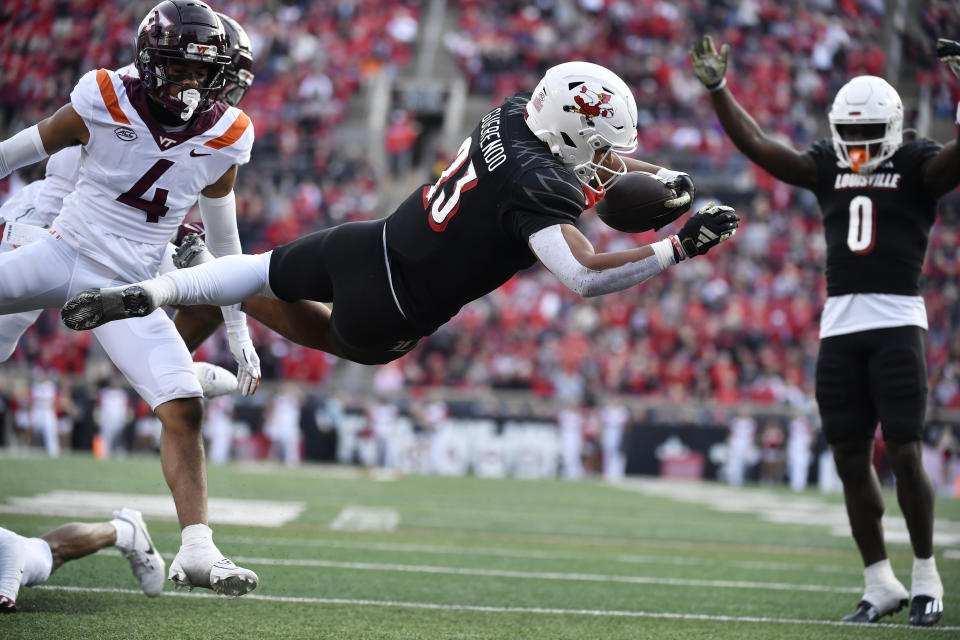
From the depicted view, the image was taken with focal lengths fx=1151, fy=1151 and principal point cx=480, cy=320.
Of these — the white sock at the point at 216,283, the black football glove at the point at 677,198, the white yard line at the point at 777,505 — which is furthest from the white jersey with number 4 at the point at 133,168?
the white yard line at the point at 777,505

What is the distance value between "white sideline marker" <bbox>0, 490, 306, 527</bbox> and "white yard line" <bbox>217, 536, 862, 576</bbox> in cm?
80

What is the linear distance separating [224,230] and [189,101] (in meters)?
0.63

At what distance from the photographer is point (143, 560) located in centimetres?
440

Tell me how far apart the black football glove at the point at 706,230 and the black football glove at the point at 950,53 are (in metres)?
1.40

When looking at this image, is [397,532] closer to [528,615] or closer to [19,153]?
[528,615]

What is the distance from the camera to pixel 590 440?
17422mm

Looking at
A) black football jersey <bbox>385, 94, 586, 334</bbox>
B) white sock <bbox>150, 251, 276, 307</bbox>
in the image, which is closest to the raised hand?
black football jersey <bbox>385, 94, 586, 334</bbox>

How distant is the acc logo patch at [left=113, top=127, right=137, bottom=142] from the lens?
13.3 feet

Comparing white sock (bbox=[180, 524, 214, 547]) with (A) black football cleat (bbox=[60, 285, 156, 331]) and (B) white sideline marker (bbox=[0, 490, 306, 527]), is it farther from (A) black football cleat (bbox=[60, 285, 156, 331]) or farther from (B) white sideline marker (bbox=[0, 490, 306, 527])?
(B) white sideline marker (bbox=[0, 490, 306, 527])

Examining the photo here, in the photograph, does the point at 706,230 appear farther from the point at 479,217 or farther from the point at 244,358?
the point at 244,358

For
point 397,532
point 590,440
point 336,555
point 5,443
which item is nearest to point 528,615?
point 336,555

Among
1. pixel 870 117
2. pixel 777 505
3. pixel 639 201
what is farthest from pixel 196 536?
pixel 777 505

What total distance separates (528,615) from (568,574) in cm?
134

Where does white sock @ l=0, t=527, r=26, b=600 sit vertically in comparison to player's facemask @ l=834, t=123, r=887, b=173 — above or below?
below
